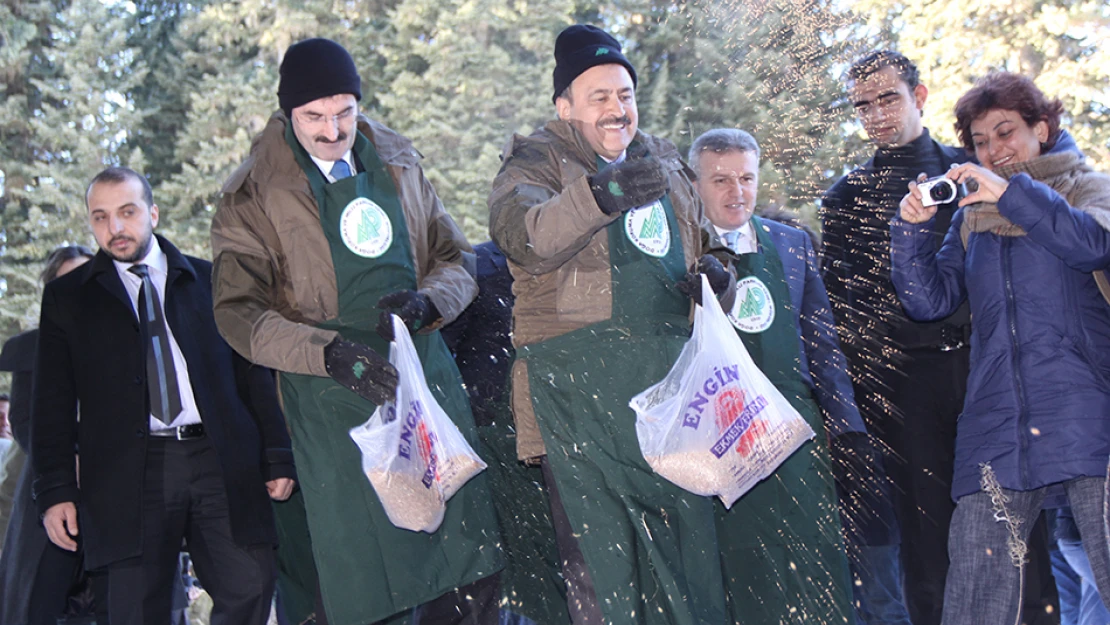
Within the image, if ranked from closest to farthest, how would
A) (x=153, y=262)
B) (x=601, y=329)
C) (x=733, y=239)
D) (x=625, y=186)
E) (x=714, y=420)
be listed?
(x=625, y=186) → (x=714, y=420) → (x=601, y=329) → (x=733, y=239) → (x=153, y=262)

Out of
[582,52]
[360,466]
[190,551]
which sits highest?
[582,52]

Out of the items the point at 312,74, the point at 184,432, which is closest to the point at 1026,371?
the point at 312,74

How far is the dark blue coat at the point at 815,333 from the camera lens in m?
3.64

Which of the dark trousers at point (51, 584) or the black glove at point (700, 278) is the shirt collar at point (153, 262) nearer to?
the dark trousers at point (51, 584)

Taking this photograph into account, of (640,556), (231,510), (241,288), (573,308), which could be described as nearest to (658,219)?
(573,308)

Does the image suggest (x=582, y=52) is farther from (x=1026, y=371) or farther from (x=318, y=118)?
(x=1026, y=371)

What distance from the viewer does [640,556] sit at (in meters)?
2.77

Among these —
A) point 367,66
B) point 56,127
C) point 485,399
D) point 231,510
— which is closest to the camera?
point 231,510

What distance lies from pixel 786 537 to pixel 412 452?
1.25 m

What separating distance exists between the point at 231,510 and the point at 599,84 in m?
1.69

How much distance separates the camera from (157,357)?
12.0ft

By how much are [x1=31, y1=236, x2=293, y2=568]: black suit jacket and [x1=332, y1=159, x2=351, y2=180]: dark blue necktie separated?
0.83m

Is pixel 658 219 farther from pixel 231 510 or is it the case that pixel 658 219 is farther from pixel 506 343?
pixel 231 510

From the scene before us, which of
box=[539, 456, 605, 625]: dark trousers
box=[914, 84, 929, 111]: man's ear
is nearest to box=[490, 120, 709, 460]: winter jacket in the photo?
box=[539, 456, 605, 625]: dark trousers
